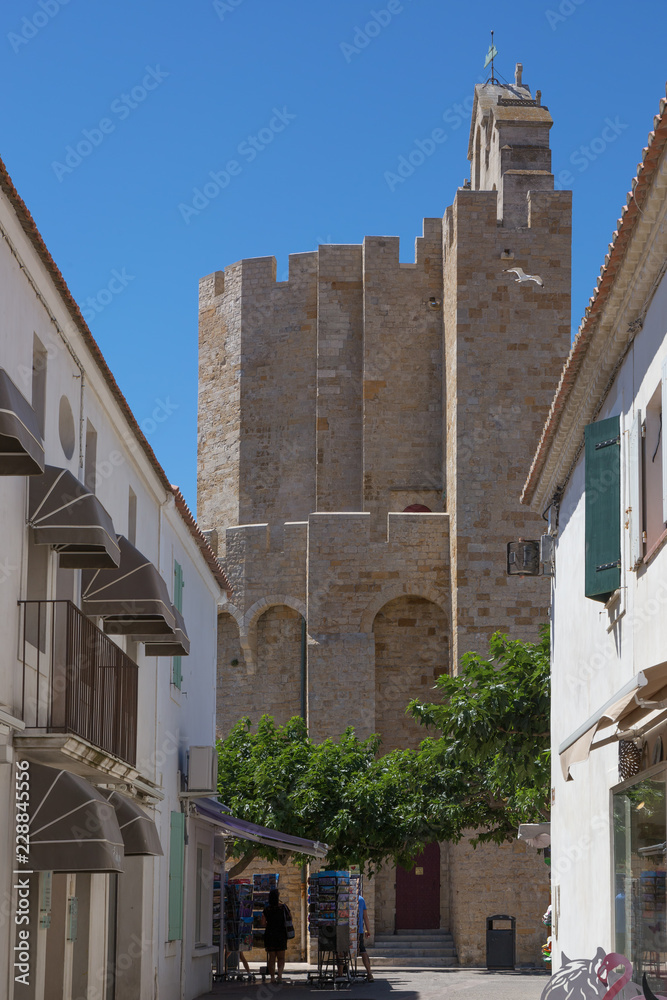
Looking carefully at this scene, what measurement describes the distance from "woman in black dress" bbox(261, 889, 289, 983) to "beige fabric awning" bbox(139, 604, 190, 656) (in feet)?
27.6

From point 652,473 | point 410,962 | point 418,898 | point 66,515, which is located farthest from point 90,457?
point 418,898

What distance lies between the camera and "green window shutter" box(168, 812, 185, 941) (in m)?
17.4

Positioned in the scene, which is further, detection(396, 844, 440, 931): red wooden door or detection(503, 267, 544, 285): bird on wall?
detection(396, 844, 440, 931): red wooden door

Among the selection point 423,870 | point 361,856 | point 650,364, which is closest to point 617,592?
point 650,364

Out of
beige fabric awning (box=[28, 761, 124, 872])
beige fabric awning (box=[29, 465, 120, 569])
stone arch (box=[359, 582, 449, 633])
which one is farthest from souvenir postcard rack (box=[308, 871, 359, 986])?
beige fabric awning (box=[29, 465, 120, 569])

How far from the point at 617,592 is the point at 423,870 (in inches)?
927

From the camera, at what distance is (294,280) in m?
38.1

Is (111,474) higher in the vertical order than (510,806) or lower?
higher

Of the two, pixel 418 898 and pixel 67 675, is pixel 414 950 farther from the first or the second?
pixel 67 675

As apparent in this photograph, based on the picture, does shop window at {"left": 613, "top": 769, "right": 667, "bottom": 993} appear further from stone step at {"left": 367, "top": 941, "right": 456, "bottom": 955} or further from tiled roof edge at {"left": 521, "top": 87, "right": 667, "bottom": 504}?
stone step at {"left": 367, "top": 941, "right": 456, "bottom": 955}

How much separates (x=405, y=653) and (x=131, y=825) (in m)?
21.9

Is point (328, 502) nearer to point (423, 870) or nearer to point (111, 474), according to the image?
point (423, 870)

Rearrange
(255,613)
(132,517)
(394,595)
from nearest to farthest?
(132,517), (394,595), (255,613)

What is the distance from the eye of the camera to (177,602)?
18188mm
